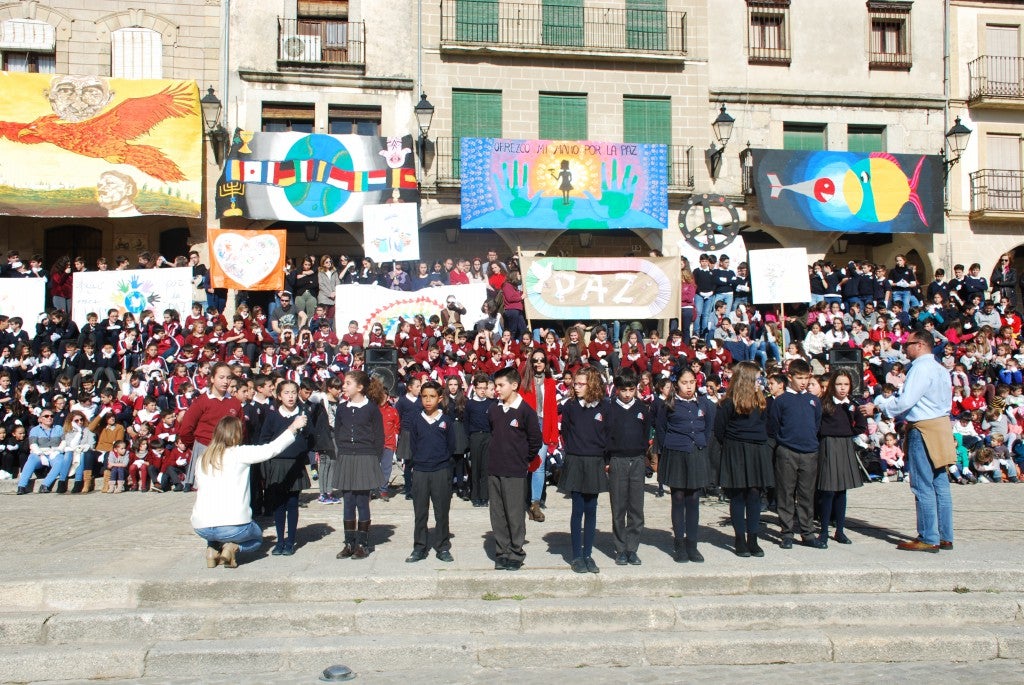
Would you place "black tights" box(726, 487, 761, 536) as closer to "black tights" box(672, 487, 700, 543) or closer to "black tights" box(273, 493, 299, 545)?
"black tights" box(672, 487, 700, 543)

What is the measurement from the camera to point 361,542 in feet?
27.8

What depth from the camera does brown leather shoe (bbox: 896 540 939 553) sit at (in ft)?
27.4

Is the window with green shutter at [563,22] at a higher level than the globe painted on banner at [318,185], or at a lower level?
higher

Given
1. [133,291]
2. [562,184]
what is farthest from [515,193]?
[133,291]

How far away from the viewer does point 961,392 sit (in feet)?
50.4

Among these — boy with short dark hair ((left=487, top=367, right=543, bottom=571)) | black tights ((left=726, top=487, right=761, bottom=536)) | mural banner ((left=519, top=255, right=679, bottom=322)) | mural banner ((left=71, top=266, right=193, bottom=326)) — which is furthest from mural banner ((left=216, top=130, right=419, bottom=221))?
black tights ((left=726, top=487, right=761, bottom=536))

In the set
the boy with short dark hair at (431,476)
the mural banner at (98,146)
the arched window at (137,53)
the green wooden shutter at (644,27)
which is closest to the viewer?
the boy with short dark hair at (431,476)

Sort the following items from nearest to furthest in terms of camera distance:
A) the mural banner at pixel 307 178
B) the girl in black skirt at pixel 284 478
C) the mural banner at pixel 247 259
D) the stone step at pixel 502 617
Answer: the stone step at pixel 502 617, the girl in black skirt at pixel 284 478, the mural banner at pixel 247 259, the mural banner at pixel 307 178

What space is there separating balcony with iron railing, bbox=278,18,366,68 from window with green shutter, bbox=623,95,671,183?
22.4 feet

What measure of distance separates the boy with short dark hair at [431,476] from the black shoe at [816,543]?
11.6 feet

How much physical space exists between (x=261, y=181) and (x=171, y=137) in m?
2.24

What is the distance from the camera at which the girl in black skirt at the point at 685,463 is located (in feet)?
26.4

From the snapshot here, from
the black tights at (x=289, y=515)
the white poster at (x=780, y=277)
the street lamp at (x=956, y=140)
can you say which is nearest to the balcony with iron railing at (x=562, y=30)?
the white poster at (x=780, y=277)

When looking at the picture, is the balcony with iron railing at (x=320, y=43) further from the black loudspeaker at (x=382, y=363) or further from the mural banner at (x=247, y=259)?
the black loudspeaker at (x=382, y=363)
